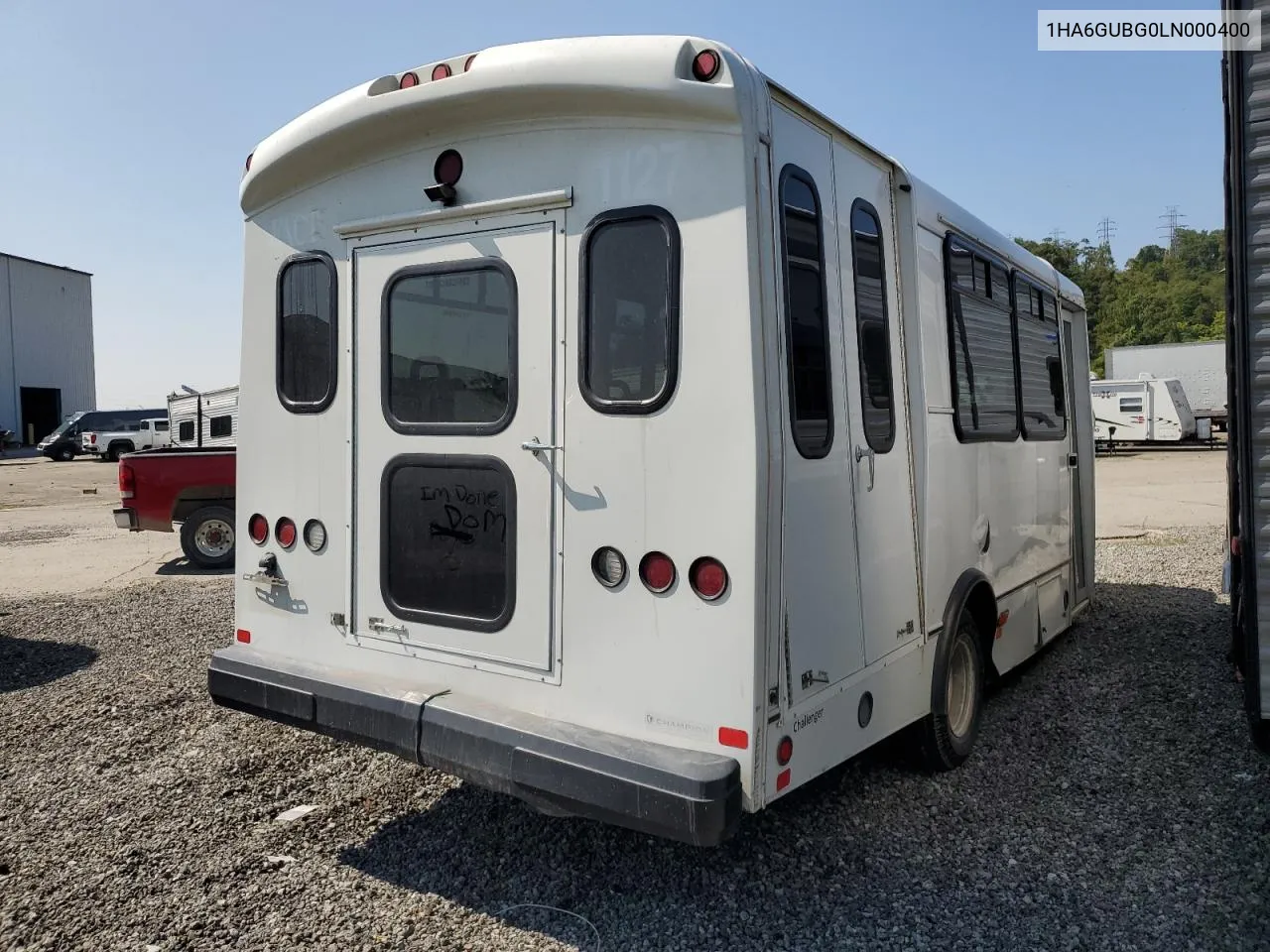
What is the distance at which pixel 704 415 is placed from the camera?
10.2ft

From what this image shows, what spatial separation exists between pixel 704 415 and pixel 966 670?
8.62 feet

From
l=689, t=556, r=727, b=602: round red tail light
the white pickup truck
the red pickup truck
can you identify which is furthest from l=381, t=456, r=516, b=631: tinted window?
the white pickup truck

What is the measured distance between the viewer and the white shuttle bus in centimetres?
308

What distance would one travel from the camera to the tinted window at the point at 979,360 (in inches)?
186

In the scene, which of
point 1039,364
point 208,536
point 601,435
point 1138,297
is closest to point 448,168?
point 601,435

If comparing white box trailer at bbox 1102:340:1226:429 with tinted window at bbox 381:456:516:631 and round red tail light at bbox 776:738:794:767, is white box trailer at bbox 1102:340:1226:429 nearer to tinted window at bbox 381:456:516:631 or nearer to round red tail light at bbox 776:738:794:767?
round red tail light at bbox 776:738:794:767

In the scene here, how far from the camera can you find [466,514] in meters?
3.69

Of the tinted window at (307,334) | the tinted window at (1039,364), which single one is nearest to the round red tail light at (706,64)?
the tinted window at (307,334)

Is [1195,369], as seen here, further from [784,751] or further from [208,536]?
[784,751]

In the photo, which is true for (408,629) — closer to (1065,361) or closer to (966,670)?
(966,670)

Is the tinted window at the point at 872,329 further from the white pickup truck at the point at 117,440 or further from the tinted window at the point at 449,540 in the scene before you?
the white pickup truck at the point at 117,440

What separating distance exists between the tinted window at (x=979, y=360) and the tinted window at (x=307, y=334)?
2837mm

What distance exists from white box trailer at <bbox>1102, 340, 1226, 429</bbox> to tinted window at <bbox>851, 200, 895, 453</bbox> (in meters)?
34.1

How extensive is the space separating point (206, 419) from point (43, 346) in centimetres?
3321
